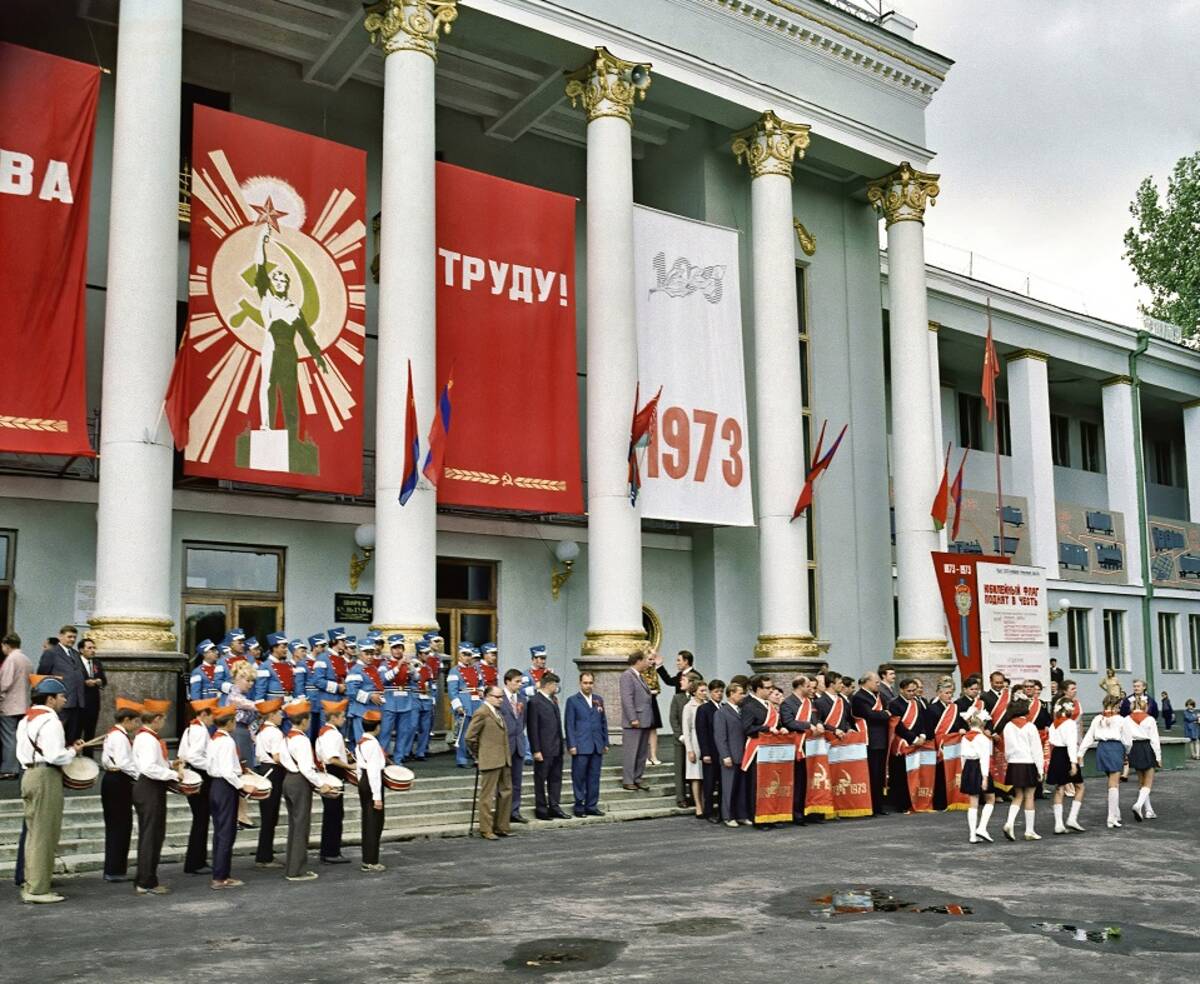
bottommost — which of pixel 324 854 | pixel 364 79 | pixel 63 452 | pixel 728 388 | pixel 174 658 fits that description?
pixel 324 854

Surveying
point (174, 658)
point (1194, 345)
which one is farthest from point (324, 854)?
point (1194, 345)

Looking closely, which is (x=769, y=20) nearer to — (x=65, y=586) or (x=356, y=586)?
(x=356, y=586)

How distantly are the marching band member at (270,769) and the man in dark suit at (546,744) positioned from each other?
408 centimetres

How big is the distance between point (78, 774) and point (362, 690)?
5.45 meters

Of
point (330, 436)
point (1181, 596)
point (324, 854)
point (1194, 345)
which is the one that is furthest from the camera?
point (1194, 345)

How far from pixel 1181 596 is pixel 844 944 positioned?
36297 millimetres

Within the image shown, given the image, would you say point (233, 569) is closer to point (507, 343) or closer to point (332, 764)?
point (507, 343)

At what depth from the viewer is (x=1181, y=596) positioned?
1608 inches

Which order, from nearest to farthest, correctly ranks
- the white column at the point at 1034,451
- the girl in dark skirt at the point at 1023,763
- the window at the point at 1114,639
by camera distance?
the girl in dark skirt at the point at 1023,763 → the white column at the point at 1034,451 → the window at the point at 1114,639

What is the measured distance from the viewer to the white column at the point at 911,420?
2598 centimetres

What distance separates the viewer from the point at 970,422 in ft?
129

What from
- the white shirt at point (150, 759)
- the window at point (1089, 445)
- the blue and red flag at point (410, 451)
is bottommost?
the white shirt at point (150, 759)

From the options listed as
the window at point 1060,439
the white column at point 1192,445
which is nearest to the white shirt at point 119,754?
the window at point 1060,439

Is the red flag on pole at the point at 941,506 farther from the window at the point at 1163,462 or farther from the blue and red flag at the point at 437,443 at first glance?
the window at the point at 1163,462
